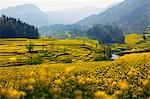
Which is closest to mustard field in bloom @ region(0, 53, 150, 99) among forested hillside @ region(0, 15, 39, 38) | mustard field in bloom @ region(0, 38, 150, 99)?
mustard field in bloom @ region(0, 38, 150, 99)

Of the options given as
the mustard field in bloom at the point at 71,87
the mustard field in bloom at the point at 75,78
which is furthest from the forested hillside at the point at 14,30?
the mustard field in bloom at the point at 71,87

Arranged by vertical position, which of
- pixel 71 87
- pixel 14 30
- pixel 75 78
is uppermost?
pixel 14 30

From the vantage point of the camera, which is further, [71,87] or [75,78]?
[75,78]

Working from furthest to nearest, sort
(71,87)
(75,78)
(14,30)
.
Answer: (14,30), (75,78), (71,87)

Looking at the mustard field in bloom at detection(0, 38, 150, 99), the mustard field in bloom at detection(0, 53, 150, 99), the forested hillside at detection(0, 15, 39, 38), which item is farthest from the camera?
the forested hillside at detection(0, 15, 39, 38)

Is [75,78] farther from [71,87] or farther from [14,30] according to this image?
[14,30]

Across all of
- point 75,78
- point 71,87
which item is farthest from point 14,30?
point 71,87

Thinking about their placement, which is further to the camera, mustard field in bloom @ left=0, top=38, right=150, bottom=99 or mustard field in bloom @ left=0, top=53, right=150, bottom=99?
mustard field in bloom @ left=0, top=38, right=150, bottom=99

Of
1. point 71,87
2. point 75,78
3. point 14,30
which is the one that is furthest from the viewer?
point 14,30

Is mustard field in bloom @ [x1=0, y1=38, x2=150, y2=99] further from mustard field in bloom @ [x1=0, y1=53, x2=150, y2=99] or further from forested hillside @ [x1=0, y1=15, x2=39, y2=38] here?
forested hillside @ [x1=0, y1=15, x2=39, y2=38]

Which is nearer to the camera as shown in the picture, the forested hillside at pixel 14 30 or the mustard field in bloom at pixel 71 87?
the mustard field in bloom at pixel 71 87

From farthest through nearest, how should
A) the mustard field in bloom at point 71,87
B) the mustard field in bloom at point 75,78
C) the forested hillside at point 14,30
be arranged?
1. the forested hillside at point 14,30
2. the mustard field in bloom at point 75,78
3. the mustard field in bloom at point 71,87

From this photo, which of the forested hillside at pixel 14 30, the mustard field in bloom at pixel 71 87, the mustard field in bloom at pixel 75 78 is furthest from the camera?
the forested hillside at pixel 14 30

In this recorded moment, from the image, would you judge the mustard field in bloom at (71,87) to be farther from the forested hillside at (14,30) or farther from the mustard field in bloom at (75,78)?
the forested hillside at (14,30)
